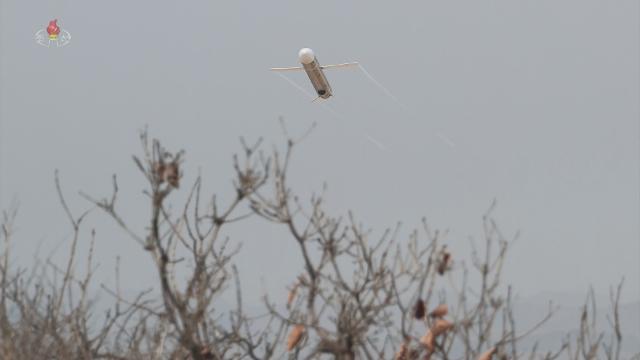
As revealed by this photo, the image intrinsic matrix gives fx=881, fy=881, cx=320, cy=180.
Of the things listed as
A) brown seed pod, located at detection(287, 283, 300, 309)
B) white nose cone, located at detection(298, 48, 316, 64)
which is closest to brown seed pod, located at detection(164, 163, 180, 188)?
brown seed pod, located at detection(287, 283, 300, 309)

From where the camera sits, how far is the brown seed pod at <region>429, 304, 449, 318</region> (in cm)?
773

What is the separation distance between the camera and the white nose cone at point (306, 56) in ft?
114

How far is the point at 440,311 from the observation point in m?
7.80

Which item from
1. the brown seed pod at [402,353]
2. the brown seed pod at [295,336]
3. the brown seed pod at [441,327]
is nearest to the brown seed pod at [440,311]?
Answer: the brown seed pod at [441,327]

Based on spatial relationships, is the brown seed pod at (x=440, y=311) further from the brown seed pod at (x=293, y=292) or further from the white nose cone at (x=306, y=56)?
the white nose cone at (x=306, y=56)

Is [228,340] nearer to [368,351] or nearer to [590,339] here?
[368,351]

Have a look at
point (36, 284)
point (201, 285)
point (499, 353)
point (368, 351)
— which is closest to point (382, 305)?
point (368, 351)

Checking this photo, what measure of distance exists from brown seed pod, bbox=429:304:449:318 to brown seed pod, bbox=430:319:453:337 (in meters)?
0.06

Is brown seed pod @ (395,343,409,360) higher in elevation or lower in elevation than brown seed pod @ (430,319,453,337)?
lower

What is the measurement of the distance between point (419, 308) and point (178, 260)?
226 centimetres

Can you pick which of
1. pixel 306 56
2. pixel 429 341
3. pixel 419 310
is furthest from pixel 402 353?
pixel 306 56

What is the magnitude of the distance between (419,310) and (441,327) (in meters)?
0.27

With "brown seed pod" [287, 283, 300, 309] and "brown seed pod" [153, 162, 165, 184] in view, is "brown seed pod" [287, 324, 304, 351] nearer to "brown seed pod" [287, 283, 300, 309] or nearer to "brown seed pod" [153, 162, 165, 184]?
"brown seed pod" [287, 283, 300, 309]

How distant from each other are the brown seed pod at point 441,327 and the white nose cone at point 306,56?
90.7 ft
